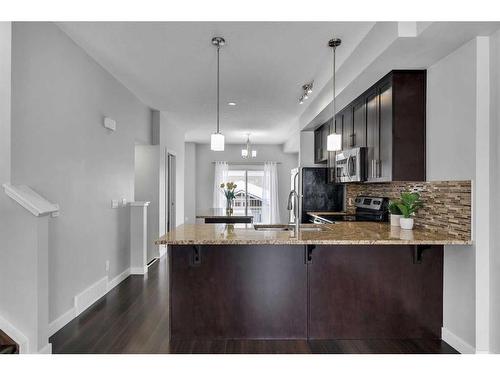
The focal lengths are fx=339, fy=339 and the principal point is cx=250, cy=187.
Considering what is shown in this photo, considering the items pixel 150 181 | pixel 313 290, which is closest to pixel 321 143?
pixel 150 181

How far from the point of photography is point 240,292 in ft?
8.70

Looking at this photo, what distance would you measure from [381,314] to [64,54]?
3347 millimetres

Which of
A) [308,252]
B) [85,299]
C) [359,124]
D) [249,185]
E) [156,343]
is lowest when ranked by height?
[156,343]

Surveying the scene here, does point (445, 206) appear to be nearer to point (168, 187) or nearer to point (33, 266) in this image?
point (33, 266)

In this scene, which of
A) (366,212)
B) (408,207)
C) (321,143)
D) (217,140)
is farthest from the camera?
(321,143)

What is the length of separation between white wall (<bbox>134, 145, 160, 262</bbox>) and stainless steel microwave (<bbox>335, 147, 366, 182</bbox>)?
9.72 feet

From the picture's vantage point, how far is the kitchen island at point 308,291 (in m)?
2.64

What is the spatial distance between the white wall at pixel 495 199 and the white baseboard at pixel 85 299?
316 cm

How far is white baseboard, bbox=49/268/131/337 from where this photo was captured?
2.76m

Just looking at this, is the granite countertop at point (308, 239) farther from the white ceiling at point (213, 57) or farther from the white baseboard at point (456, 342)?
the white ceiling at point (213, 57)

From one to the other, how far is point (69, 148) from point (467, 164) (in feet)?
10.2

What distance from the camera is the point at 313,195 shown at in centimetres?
549

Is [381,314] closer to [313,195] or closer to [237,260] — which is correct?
[237,260]
